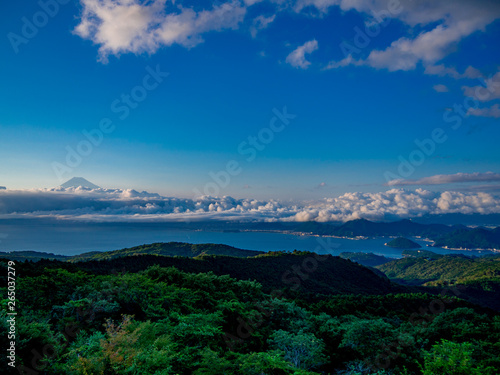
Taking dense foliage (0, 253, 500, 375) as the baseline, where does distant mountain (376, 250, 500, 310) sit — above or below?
below

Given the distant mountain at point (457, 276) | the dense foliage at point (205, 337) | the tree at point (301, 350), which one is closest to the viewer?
the dense foliage at point (205, 337)

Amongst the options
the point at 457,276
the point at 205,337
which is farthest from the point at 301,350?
the point at 457,276

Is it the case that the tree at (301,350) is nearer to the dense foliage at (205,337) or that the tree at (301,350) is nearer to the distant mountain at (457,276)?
the dense foliage at (205,337)

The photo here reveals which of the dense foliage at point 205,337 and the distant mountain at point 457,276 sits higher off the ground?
the dense foliage at point 205,337

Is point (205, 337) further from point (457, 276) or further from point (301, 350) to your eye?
point (457, 276)

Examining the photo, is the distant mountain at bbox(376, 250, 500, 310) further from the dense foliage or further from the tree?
the tree

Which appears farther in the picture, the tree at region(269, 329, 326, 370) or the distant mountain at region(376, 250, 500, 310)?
the distant mountain at region(376, 250, 500, 310)

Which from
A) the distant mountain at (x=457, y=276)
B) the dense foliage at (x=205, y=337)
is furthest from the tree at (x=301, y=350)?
the distant mountain at (x=457, y=276)

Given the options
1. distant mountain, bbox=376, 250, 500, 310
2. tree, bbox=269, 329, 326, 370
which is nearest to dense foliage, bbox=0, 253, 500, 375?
tree, bbox=269, 329, 326, 370

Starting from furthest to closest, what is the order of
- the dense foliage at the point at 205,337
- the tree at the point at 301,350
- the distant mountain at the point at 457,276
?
1. the distant mountain at the point at 457,276
2. the tree at the point at 301,350
3. the dense foliage at the point at 205,337

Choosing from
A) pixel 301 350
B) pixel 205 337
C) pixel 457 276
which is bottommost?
pixel 457 276

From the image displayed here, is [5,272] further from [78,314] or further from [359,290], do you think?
[359,290]

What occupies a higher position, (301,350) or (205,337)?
(205,337)

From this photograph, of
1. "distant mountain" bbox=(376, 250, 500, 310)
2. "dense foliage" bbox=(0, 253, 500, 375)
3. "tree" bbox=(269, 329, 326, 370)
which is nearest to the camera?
"dense foliage" bbox=(0, 253, 500, 375)
